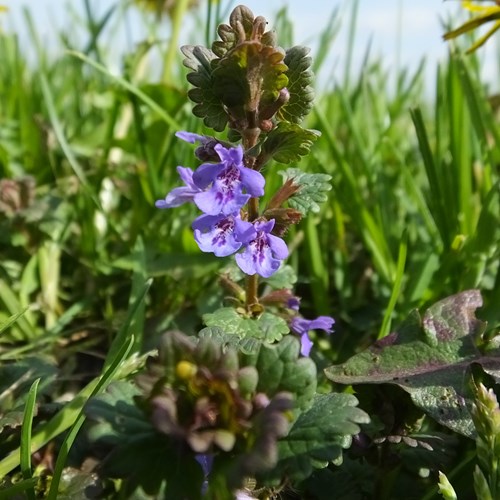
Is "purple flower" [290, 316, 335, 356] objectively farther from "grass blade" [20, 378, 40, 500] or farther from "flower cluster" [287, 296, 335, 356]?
"grass blade" [20, 378, 40, 500]

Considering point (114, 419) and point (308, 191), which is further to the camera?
A: point (308, 191)

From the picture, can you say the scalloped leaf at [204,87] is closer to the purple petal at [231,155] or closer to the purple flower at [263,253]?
the purple petal at [231,155]

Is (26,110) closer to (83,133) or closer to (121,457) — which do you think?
(83,133)

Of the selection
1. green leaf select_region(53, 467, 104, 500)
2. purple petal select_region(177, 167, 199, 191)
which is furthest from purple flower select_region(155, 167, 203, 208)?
green leaf select_region(53, 467, 104, 500)

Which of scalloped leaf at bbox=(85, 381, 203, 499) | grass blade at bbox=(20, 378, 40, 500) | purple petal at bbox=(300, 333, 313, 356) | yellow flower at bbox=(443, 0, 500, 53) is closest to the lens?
scalloped leaf at bbox=(85, 381, 203, 499)

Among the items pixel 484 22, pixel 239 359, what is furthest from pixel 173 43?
pixel 239 359

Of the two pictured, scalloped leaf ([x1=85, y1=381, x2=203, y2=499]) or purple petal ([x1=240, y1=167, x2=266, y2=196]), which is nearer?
scalloped leaf ([x1=85, y1=381, x2=203, y2=499])

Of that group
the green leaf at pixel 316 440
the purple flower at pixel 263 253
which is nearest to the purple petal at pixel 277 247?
the purple flower at pixel 263 253

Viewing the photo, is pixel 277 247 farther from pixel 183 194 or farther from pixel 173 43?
pixel 173 43
